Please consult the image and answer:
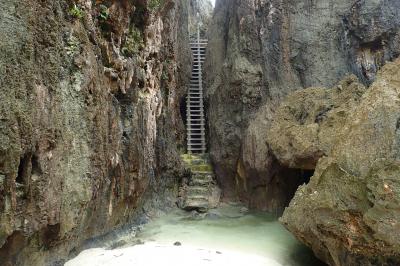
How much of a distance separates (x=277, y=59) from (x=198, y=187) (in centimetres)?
472

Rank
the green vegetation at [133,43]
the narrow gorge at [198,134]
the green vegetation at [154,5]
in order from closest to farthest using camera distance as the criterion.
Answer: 1. the narrow gorge at [198,134]
2. the green vegetation at [133,43]
3. the green vegetation at [154,5]

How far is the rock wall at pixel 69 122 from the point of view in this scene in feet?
12.7

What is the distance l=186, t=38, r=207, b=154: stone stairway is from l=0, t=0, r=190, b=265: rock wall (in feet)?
13.6

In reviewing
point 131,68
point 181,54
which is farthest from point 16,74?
point 181,54

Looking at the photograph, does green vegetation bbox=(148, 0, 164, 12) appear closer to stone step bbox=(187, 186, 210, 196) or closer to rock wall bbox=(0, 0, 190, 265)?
rock wall bbox=(0, 0, 190, 265)

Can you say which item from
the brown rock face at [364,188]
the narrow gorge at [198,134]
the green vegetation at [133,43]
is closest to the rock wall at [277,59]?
the narrow gorge at [198,134]

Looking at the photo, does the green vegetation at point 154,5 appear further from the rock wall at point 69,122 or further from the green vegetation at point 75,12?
the green vegetation at point 75,12

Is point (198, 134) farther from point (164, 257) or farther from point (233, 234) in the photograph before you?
point (164, 257)

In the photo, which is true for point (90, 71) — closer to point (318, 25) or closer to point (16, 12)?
point (16, 12)

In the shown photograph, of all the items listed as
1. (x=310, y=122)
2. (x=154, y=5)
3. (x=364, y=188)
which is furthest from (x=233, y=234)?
(x=154, y=5)

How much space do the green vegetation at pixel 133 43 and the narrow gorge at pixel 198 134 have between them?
4 cm

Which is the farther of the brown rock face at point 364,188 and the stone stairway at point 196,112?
the stone stairway at point 196,112

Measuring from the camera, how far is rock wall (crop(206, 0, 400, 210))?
1148 centimetres

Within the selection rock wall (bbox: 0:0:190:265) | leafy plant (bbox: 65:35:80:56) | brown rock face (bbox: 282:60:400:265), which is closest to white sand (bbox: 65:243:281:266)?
rock wall (bbox: 0:0:190:265)
